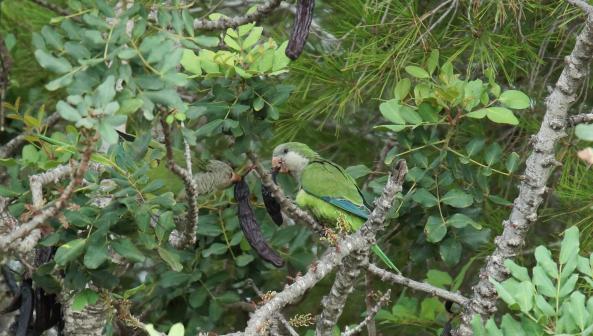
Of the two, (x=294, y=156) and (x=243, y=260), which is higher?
(x=294, y=156)

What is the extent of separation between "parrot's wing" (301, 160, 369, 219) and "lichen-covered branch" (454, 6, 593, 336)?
22.1 inches

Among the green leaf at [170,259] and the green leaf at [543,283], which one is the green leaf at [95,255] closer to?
the green leaf at [170,259]

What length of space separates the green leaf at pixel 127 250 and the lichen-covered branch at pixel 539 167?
77 centimetres

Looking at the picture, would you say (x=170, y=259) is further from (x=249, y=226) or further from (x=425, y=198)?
(x=425, y=198)

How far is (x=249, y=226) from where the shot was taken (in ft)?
8.16

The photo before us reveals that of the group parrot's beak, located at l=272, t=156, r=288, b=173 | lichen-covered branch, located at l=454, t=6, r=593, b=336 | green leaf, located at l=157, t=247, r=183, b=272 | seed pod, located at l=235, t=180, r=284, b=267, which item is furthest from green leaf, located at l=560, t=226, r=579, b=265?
parrot's beak, located at l=272, t=156, r=288, b=173

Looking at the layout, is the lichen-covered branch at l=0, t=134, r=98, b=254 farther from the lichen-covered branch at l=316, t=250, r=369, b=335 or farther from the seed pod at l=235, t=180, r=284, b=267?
the lichen-covered branch at l=316, t=250, r=369, b=335

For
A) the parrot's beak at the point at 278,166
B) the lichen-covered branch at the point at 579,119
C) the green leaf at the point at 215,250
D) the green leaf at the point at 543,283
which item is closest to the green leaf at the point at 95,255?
the green leaf at the point at 215,250

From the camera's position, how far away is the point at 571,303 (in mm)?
1832

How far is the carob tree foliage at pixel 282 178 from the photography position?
188 centimetres

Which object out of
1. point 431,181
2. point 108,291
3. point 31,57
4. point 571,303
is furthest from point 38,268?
point 31,57

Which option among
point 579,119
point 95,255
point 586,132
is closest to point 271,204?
point 95,255

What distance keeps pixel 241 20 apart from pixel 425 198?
2.13 feet

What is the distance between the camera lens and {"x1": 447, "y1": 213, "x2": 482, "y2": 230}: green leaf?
249 cm
